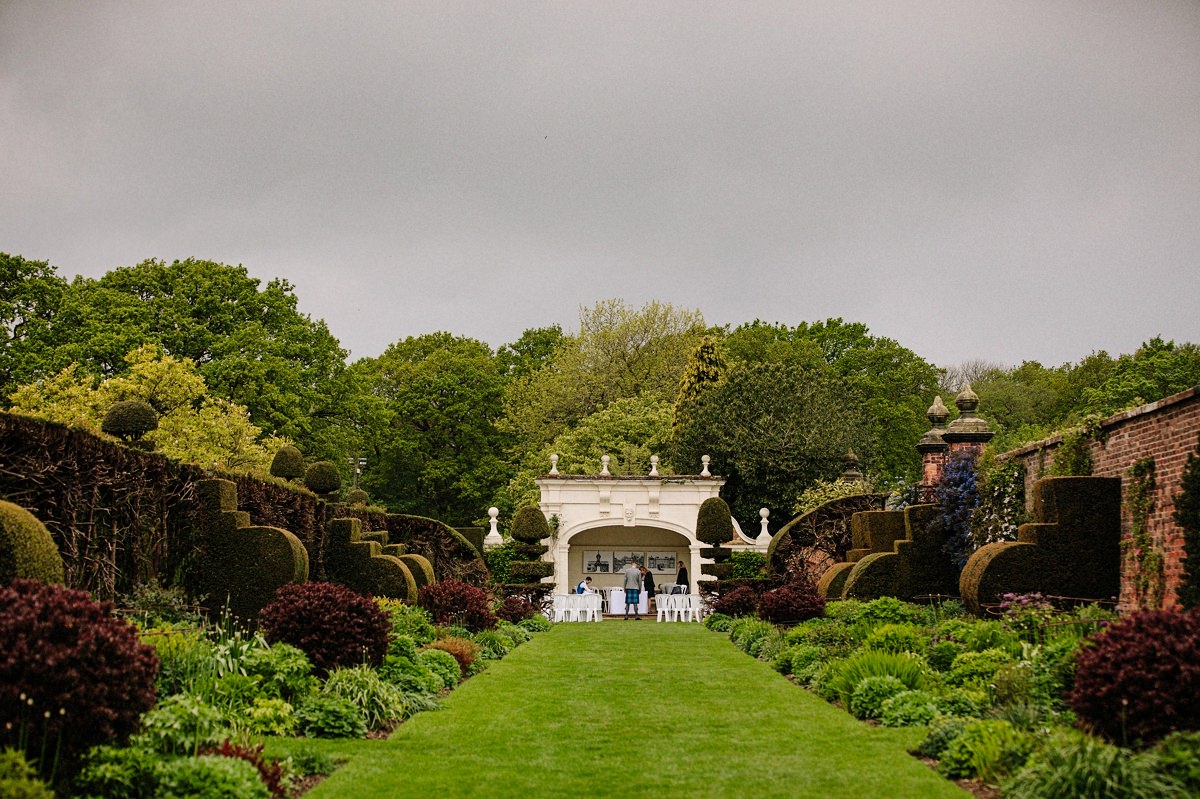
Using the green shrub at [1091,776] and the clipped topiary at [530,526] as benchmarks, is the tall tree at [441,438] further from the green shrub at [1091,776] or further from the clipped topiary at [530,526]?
the green shrub at [1091,776]

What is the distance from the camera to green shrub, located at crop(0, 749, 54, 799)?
198 inches

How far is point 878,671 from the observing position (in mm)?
10672

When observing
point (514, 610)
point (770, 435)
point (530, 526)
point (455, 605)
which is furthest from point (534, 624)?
point (770, 435)

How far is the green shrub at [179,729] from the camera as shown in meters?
6.76

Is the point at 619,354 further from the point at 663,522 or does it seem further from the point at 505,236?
the point at 505,236

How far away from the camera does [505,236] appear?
26.5m

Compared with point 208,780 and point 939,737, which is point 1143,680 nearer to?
point 939,737

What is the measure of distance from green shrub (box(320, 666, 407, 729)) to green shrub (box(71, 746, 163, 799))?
323 centimetres

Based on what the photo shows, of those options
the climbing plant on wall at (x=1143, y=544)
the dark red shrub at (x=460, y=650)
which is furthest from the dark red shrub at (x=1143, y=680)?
the dark red shrub at (x=460, y=650)

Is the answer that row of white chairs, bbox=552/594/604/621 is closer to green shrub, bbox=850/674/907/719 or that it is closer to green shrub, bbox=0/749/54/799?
green shrub, bbox=850/674/907/719

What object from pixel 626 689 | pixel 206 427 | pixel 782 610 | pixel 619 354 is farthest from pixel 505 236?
pixel 619 354

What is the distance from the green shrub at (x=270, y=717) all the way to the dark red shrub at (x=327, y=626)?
1504mm

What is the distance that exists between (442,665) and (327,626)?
2.52m

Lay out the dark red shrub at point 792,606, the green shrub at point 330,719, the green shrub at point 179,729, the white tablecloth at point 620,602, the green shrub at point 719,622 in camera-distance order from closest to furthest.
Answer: the green shrub at point 179,729 → the green shrub at point 330,719 → the dark red shrub at point 792,606 → the green shrub at point 719,622 → the white tablecloth at point 620,602
